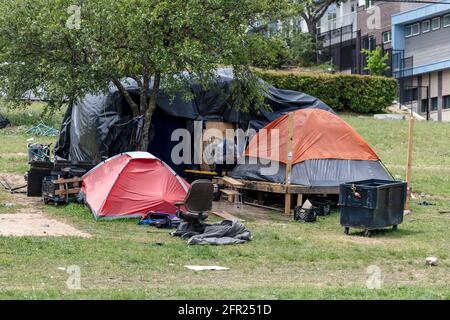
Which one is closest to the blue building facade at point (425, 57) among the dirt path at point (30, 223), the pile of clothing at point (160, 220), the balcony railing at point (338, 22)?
the balcony railing at point (338, 22)

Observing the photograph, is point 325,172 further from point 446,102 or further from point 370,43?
point 370,43

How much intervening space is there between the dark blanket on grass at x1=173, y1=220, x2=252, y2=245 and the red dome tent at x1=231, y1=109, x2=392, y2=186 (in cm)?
409

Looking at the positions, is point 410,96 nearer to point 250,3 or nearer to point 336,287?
point 250,3

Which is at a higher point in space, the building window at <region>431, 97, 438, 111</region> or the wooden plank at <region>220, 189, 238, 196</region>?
the building window at <region>431, 97, 438, 111</region>

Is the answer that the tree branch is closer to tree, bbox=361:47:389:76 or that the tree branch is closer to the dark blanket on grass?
the dark blanket on grass

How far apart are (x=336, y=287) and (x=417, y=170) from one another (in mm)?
14683

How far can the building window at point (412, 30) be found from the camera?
44122 mm

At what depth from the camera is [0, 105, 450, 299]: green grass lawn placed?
9258 millimetres

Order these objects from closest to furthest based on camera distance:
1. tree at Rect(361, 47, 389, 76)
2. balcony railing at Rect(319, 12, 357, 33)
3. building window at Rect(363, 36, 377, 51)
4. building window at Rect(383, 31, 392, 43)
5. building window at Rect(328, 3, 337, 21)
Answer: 1. tree at Rect(361, 47, 389, 76)
2. building window at Rect(383, 31, 392, 43)
3. building window at Rect(363, 36, 377, 51)
4. balcony railing at Rect(319, 12, 357, 33)
5. building window at Rect(328, 3, 337, 21)

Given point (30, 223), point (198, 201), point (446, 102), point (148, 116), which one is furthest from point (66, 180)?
point (446, 102)

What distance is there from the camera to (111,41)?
17125 mm

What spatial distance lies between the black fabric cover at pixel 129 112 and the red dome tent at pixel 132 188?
9.42 ft

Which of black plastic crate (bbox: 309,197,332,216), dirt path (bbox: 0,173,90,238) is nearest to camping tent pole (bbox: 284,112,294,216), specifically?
black plastic crate (bbox: 309,197,332,216)
